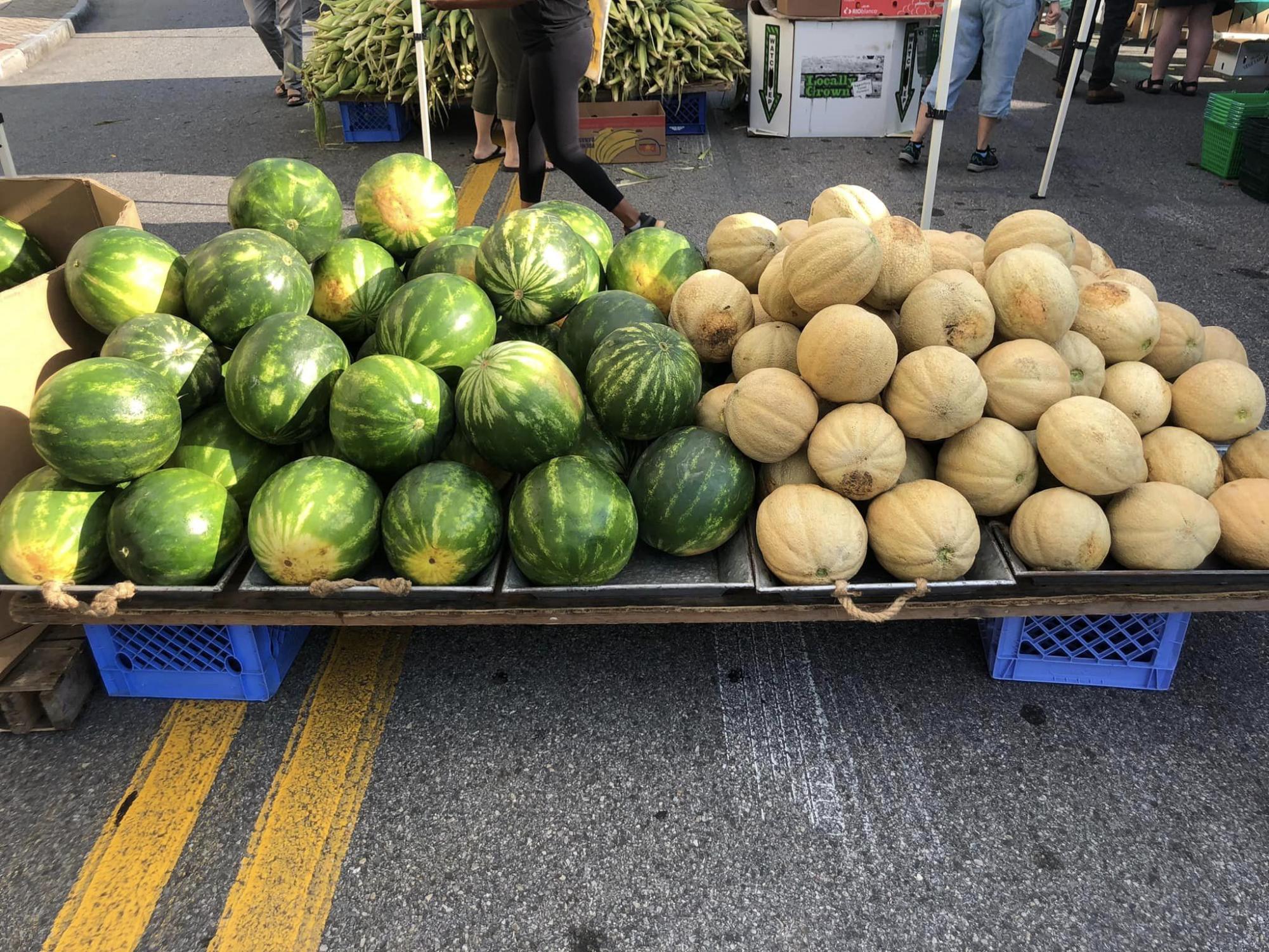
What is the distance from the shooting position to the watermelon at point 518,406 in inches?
94.1

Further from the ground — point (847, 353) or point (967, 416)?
point (847, 353)

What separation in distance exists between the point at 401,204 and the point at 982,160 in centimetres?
558

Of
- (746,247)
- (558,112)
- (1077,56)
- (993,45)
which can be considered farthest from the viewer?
(993,45)

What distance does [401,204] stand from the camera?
320 centimetres

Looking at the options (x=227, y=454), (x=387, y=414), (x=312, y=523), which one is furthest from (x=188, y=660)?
(x=387, y=414)

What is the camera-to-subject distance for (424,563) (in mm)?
2391

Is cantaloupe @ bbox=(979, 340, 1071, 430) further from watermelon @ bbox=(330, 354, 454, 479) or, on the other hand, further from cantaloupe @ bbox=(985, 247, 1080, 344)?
watermelon @ bbox=(330, 354, 454, 479)

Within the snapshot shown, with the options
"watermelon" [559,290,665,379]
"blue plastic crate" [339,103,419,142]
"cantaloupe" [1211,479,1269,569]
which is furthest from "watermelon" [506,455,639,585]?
"blue plastic crate" [339,103,419,142]

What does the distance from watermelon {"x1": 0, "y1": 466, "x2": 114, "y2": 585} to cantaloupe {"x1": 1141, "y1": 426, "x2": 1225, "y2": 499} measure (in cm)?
303

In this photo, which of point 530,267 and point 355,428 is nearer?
point 355,428

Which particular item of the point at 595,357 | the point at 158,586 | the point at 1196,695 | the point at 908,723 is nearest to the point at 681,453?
the point at 595,357

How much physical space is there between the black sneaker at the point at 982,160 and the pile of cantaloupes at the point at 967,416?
4.78 meters

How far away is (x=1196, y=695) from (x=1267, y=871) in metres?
0.59

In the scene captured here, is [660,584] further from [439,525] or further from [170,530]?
[170,530]
